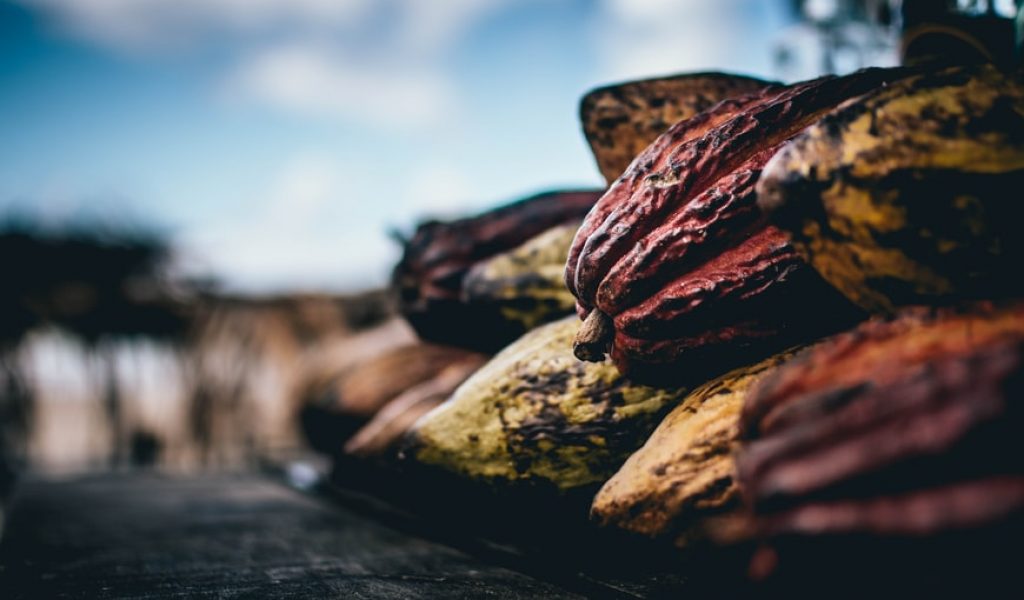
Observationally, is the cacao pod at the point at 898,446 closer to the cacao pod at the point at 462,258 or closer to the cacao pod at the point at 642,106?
the cacao pod at the point at 642,106

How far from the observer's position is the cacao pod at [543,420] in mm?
1193

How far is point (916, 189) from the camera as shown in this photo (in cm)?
78

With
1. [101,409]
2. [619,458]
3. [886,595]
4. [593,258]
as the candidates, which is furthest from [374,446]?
[101,409]

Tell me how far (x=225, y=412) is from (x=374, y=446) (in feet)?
17.2

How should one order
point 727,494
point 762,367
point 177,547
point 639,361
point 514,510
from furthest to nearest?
point 177,547, point 514,510, point 639,361, point 762,367, point 727,494

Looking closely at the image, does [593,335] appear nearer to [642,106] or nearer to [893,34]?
[642,106]

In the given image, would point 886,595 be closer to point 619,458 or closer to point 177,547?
point 619,458

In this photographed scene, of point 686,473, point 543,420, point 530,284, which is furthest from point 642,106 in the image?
point 686,473

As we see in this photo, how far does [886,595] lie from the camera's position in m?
0.64

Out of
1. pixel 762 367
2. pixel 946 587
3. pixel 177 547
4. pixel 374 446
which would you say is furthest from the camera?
pixel 374 446

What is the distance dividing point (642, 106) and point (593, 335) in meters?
0.63

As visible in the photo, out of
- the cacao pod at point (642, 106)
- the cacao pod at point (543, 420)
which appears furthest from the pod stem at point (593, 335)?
the cacao pod at point (642, 106)

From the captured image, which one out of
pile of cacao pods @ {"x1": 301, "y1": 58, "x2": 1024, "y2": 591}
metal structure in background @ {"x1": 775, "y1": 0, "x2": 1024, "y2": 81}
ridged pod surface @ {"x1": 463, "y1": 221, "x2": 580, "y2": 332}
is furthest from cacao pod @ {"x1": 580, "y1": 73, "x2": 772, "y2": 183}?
metal structure in background @ {"x1": 775, "y1": 0, "x2": 1024, "y2": 81}

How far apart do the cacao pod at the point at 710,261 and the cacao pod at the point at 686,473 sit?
0.24 ft
